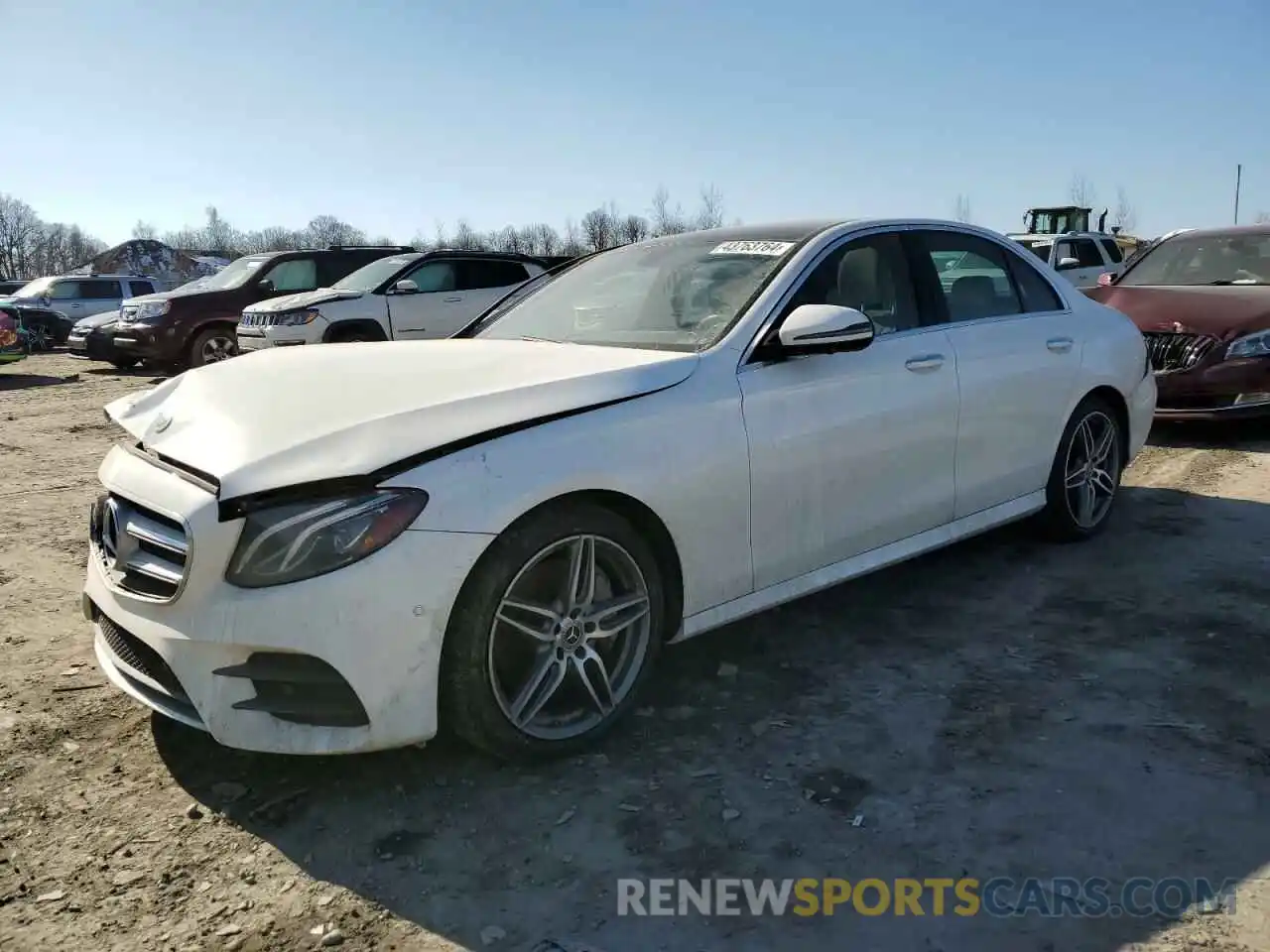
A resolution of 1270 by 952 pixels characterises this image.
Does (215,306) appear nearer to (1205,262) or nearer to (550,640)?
(1205,262)

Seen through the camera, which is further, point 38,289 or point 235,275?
point 38,289

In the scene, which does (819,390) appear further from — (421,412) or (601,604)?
(421,412)

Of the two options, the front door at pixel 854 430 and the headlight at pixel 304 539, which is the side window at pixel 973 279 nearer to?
the front door at pixel 854 430

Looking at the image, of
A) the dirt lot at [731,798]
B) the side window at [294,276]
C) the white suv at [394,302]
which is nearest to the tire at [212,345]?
the side window at [294,276]

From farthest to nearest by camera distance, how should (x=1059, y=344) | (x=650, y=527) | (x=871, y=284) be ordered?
(x=1059, y=344) → (x=871, y=284) → (x=650, y=527)

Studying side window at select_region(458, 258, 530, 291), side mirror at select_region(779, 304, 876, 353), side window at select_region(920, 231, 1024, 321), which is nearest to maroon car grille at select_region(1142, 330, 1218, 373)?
side window at select_region(920, 231, 1024, 321)

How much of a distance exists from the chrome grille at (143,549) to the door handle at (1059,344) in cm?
375

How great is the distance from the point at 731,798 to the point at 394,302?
31.5ft

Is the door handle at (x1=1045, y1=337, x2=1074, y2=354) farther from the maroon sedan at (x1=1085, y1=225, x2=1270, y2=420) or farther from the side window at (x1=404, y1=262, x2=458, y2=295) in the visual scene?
the side window at (x1=404, y1=262, x2=458, y2=295)

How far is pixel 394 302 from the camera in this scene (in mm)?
11422

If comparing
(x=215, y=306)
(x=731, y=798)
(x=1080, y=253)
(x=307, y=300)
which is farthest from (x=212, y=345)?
(x=1080, y=253)

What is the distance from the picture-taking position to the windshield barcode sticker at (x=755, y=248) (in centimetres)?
378

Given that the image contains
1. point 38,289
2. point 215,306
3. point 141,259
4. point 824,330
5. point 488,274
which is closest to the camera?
point 824,330

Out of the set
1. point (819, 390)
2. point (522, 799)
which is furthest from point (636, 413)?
point (522, 799)
